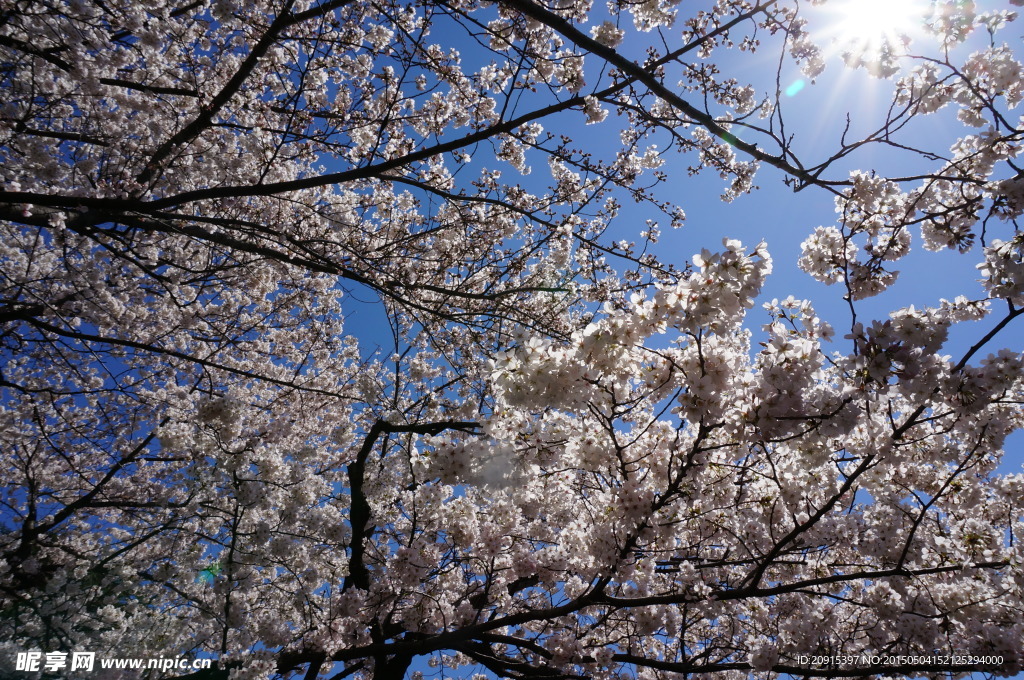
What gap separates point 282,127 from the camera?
5.68m

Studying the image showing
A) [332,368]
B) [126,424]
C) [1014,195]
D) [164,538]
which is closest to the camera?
[1014,195]

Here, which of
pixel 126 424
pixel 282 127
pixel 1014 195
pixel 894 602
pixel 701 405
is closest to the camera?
pixel 701 405

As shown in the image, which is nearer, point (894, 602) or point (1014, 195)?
point (1014, 195)

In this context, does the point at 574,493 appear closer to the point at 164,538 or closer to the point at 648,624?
the point at 648,624

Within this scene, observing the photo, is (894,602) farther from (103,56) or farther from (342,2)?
(103,56)

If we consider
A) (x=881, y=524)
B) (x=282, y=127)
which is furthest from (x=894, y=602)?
(x=282, y=127)

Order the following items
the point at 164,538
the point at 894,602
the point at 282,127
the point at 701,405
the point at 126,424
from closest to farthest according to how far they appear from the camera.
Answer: the point at 701,405 → the point at 894,602 → the point at 282,127 → the point at 164,538 → the point at 126,424

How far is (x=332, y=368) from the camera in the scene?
10.4 meters

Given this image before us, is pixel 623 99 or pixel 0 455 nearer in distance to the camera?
pixel 623 99

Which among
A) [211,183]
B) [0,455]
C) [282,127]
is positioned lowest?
[0,455]

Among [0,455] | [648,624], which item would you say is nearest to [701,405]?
[648,624]

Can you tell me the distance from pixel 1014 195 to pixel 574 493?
4709 millimetres

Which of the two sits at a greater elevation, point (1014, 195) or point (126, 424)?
point (126, 424)

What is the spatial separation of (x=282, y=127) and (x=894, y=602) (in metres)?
7.91
